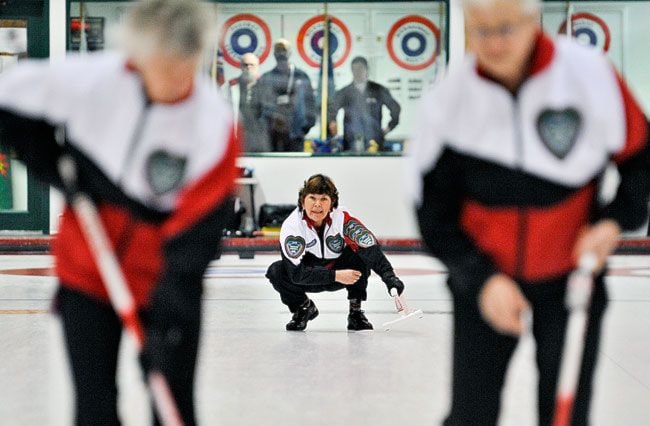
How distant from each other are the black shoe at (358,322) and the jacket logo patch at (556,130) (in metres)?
3.56

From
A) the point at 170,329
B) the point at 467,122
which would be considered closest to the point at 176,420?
the point at 170,329

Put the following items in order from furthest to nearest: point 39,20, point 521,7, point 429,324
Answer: point 39,20 → point 429,324 → point 521,7

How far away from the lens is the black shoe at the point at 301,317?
17.9 feet

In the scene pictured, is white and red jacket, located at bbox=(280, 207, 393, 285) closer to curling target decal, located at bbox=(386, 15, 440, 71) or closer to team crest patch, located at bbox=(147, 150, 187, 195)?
team crest patch, located at bbox=(147, 150, 187, 195)

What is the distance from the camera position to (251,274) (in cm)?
853

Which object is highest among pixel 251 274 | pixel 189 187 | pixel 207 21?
pixel 207 21

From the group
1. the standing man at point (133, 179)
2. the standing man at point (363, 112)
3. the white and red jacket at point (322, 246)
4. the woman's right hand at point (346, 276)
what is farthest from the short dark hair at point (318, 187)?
the standing man at point (363, 112)

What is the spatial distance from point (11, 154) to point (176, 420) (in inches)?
24.9

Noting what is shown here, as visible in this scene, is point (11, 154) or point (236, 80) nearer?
point (11, 154)

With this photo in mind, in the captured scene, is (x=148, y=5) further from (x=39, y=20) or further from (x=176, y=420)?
(x=39, y=20)

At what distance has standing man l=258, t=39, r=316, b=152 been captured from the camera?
41.6 ft

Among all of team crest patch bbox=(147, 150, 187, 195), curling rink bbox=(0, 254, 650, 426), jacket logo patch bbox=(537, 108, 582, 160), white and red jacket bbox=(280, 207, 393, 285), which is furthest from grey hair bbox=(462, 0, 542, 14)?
white and red jacket bbox=(280, 207, 393, 285)

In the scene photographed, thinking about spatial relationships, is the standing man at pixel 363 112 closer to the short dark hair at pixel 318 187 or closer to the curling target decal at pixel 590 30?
the curling target decal at pixel 590 30

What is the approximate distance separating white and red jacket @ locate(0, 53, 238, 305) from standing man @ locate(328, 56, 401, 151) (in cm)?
1061
